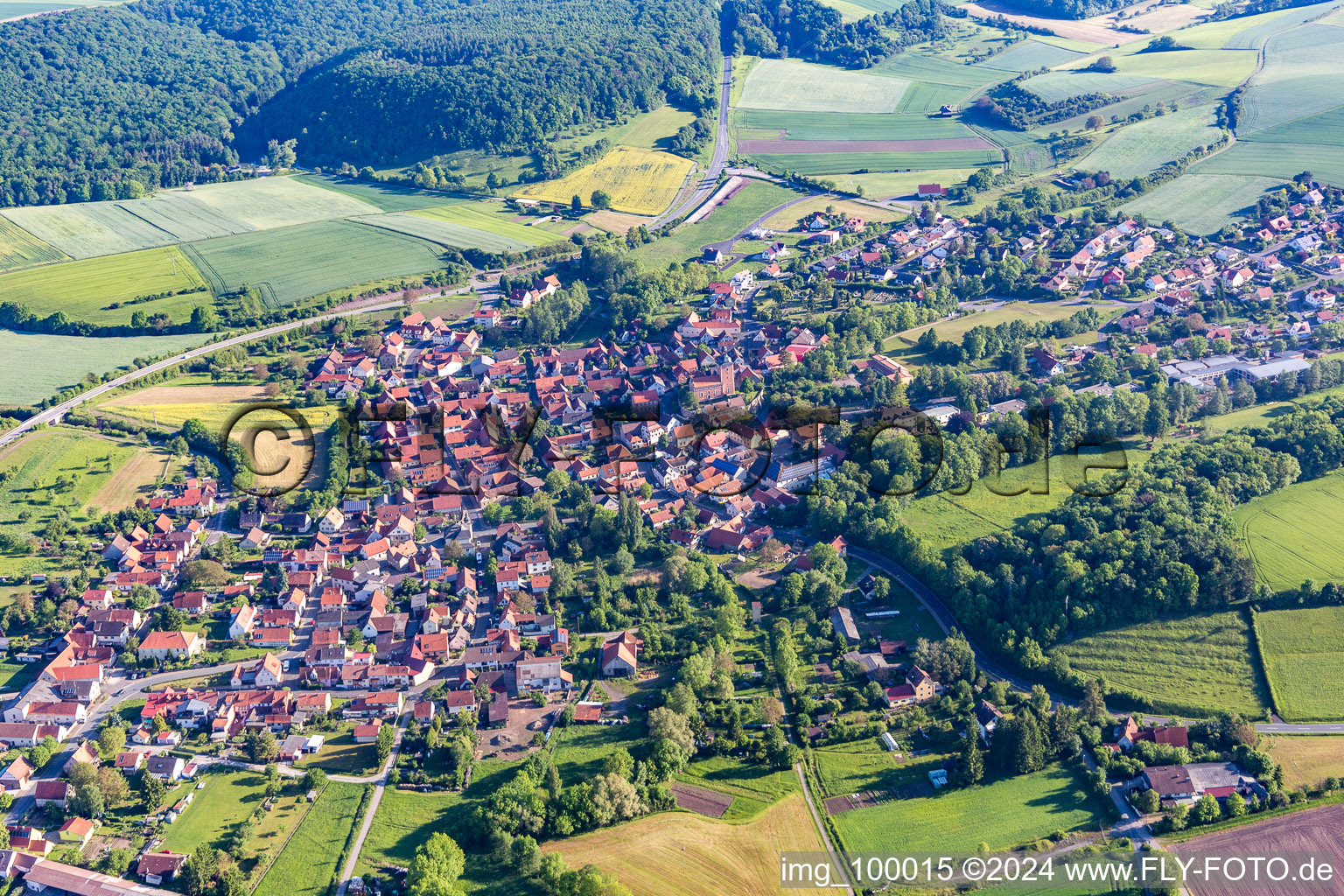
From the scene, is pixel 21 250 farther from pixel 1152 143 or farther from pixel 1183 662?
pixel 1152 143

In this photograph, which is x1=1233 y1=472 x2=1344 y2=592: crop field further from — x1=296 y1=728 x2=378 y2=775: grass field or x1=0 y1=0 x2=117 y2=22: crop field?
x1=0 y1=0 x2=117 y2=22: crop field

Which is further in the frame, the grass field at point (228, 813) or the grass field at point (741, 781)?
the grass field at point (741, 781)

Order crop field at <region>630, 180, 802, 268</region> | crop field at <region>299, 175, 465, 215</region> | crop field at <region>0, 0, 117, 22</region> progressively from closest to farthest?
crop field at <region>630, 180, 802, 268</region> → crop field at <region>299, 175, 465, 215</region> → crop field at <region>0, 0, 117, 22</region>

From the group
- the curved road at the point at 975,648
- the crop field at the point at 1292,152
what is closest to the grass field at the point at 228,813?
the curved road at the point at 975,648

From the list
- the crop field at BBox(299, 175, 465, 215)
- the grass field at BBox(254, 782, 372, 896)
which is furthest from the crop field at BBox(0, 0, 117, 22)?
the grass field at BBox(254, 782, 372, 896)

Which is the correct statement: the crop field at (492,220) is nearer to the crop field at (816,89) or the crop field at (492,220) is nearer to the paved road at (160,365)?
the paved road at (160,365)

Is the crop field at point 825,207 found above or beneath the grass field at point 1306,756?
above

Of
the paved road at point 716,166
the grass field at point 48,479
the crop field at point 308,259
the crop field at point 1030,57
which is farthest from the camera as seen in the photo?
the crop field at point 1030,57

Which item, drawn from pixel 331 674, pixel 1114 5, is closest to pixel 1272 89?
pixel 1114 5
